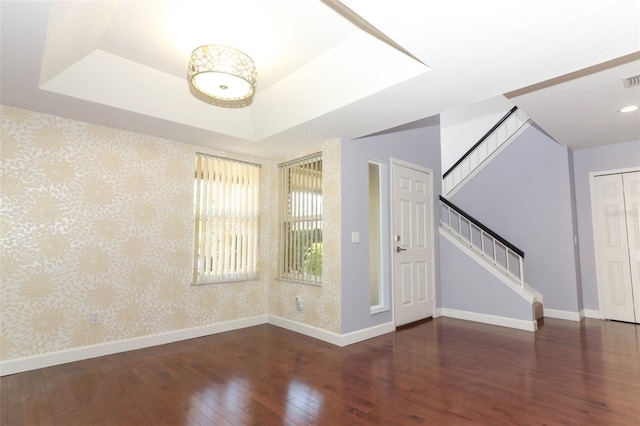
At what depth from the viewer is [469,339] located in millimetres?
3855

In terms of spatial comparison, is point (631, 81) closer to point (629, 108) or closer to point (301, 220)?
point (629, 108)

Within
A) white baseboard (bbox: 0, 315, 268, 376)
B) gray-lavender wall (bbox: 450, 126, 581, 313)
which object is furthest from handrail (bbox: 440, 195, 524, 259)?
white baseboard (bbox: 0, 315, 268, 376)

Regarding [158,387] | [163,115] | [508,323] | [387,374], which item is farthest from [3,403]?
[508,323]

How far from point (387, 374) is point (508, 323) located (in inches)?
96.3

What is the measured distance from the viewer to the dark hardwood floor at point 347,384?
220cm

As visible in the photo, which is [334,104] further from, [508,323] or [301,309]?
[508,323]

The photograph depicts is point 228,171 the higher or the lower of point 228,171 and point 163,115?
the lower

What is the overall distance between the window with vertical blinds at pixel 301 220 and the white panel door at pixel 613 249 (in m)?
4.14

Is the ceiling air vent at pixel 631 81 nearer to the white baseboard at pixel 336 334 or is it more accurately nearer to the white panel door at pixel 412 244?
Answer: the white panel door at pixel 412 244

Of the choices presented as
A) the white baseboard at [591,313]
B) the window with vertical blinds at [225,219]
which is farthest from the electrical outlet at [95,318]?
the white baseboard at [591,313]

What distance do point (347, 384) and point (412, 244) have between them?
255cm

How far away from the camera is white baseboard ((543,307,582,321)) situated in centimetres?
466

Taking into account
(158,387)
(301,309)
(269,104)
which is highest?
(269,104)

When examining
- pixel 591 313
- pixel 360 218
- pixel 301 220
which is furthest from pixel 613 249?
pixel 301 220
